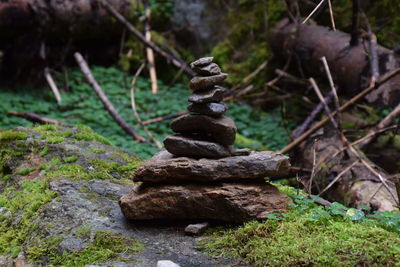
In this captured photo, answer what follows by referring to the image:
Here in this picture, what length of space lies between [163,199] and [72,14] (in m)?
6.76

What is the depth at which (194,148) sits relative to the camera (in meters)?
3.66

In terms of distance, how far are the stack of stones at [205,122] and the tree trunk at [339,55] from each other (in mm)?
3716

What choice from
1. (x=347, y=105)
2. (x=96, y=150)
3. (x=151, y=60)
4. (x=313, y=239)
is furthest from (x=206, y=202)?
(x=151, y=60)

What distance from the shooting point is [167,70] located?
10.6 metres

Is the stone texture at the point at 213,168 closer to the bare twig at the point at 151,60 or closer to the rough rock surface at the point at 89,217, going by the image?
the rough rock surface at the point at 89,217

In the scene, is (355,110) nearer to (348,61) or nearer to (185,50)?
(348,61)

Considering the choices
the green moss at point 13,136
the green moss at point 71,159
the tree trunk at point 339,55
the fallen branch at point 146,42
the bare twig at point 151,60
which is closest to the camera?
the green moss at point 71,159

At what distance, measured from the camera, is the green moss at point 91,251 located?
3.15 m

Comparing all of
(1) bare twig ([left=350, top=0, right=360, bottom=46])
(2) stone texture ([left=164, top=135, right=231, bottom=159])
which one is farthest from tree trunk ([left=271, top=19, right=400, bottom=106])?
(2) stone texture ([left=164, top=135, right=231, bottom=159])

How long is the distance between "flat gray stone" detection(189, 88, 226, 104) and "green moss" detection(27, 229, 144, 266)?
1.17 m

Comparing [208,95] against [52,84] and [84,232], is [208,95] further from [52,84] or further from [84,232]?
[52,84]

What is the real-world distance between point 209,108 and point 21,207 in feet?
6.11

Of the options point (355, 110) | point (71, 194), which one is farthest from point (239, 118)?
point (71, 194)

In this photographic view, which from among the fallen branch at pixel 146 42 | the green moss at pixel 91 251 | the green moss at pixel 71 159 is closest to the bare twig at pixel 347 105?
the green moss at pixel 71 159
